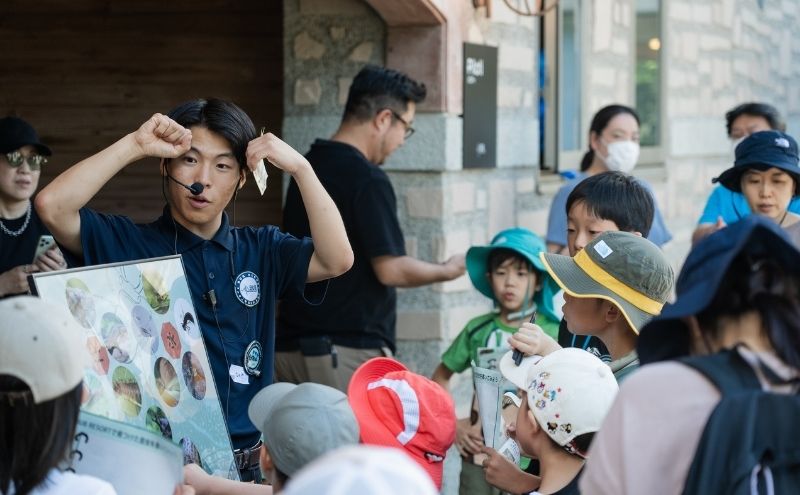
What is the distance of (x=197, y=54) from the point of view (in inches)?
247

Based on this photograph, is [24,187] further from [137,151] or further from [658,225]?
[658,225]

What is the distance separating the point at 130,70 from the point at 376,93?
2.02m

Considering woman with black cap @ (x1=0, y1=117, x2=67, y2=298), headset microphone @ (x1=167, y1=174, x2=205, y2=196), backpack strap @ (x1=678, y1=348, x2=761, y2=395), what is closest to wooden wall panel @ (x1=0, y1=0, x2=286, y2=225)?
woman with black cap @ (x1=0, y1=117, x2=67, y2=298)

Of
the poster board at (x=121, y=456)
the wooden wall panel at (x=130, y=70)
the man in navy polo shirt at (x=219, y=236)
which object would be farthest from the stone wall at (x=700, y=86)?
the poster board at (x=121, y=456)

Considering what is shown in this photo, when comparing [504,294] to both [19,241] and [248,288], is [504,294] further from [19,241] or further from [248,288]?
[19,241]

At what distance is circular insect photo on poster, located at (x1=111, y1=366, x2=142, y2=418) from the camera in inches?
103

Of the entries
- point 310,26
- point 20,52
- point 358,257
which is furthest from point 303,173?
point 20,52

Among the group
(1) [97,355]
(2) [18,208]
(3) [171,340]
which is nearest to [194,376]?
(3) [171,340]

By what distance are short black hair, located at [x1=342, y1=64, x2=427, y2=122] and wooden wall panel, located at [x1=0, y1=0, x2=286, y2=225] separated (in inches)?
51.5

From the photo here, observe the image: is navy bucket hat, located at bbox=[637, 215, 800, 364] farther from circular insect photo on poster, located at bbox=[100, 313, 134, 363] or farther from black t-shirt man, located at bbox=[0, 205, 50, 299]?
black t-shirt man, located at bbox=[0, 205, 50, 299]

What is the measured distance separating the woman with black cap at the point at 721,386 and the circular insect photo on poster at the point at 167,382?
3.65 ft

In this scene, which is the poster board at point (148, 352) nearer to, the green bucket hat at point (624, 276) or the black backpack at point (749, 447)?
the green bucket hat at point (624, 276)

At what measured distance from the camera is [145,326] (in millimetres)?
2812

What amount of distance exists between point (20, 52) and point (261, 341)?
12.5 feet
